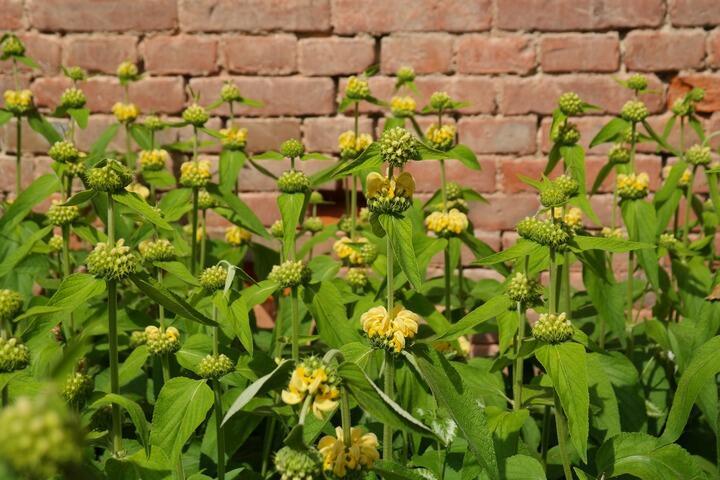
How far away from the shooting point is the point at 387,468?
3.30 ft

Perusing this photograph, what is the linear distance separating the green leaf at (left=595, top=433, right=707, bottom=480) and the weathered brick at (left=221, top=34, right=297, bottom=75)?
179 cm

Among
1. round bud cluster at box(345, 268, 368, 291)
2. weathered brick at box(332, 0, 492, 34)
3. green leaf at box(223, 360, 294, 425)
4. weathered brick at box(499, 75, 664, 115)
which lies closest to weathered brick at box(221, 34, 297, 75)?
weathered brick at box(332, 0, 492, 34)

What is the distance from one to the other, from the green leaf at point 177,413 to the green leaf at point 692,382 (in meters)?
0.75

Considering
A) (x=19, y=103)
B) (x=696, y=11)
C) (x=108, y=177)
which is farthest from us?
(x=696, y=11)

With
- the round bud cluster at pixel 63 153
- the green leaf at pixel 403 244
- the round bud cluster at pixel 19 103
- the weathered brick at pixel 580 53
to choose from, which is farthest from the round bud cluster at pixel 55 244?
the weathered brick at pixel 580 53

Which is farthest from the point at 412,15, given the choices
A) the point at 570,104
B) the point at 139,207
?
the point at 139,207

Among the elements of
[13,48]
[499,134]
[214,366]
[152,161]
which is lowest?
[214,366]

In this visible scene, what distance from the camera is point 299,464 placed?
2.69 ft

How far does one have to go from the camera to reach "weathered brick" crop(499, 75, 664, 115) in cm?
259

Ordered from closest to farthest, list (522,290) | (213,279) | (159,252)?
1. (522,290)
2. (213,279)
3. (159,252)

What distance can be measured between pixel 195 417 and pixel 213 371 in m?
0.10

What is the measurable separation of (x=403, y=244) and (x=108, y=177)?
0.45 m

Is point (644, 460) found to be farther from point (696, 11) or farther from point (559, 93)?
point (696, 11)

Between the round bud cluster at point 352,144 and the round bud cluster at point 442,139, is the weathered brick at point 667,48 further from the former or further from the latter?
the round bud cluster at point 352,144
